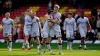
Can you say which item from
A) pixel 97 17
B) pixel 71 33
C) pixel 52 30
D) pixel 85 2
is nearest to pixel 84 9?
pixel 85 2

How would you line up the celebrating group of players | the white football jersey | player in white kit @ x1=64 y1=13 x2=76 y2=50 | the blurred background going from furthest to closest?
the blurred background < player in white kit @ x1=64 y1=13 x2=76 y2=50 < the white football jersey < the celebrating group of players

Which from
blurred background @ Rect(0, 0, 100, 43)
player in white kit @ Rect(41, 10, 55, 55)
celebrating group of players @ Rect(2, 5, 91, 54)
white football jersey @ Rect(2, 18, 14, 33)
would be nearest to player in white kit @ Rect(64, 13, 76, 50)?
celebrating group of players @ Rect(2, 5, 91, 54)

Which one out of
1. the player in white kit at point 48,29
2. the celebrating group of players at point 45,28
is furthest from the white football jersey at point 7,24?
the player in white kit at point 48,29

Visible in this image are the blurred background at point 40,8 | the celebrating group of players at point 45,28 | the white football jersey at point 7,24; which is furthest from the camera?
the blurred background at point 40,8

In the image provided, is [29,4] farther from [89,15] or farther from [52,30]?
[52,30]

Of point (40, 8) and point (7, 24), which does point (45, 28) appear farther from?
point (40, 8)

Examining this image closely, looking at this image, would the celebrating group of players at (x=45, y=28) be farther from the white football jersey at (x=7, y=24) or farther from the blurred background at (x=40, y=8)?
the blurred background at (x=40, y=8)

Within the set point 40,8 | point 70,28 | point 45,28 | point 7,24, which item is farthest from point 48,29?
point 40,8

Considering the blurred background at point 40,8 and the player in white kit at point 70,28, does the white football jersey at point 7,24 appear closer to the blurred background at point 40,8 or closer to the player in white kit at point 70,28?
the player in white kit at point 70,28

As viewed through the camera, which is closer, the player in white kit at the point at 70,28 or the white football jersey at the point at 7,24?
the white football jersey at the point at 7,24

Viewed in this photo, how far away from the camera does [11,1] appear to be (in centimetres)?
5681

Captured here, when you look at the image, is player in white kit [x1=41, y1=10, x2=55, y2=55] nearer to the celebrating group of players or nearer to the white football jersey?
the celebrating group of players

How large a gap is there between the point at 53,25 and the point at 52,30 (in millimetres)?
331

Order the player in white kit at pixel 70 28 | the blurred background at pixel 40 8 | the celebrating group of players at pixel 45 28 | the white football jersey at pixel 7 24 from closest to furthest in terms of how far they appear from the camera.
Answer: the celebrating group of players at pixel 45 28
the white football jersey at pixel 7 24
the player in white kit at pixel 70 28
the blurred background at pixel 40 8
